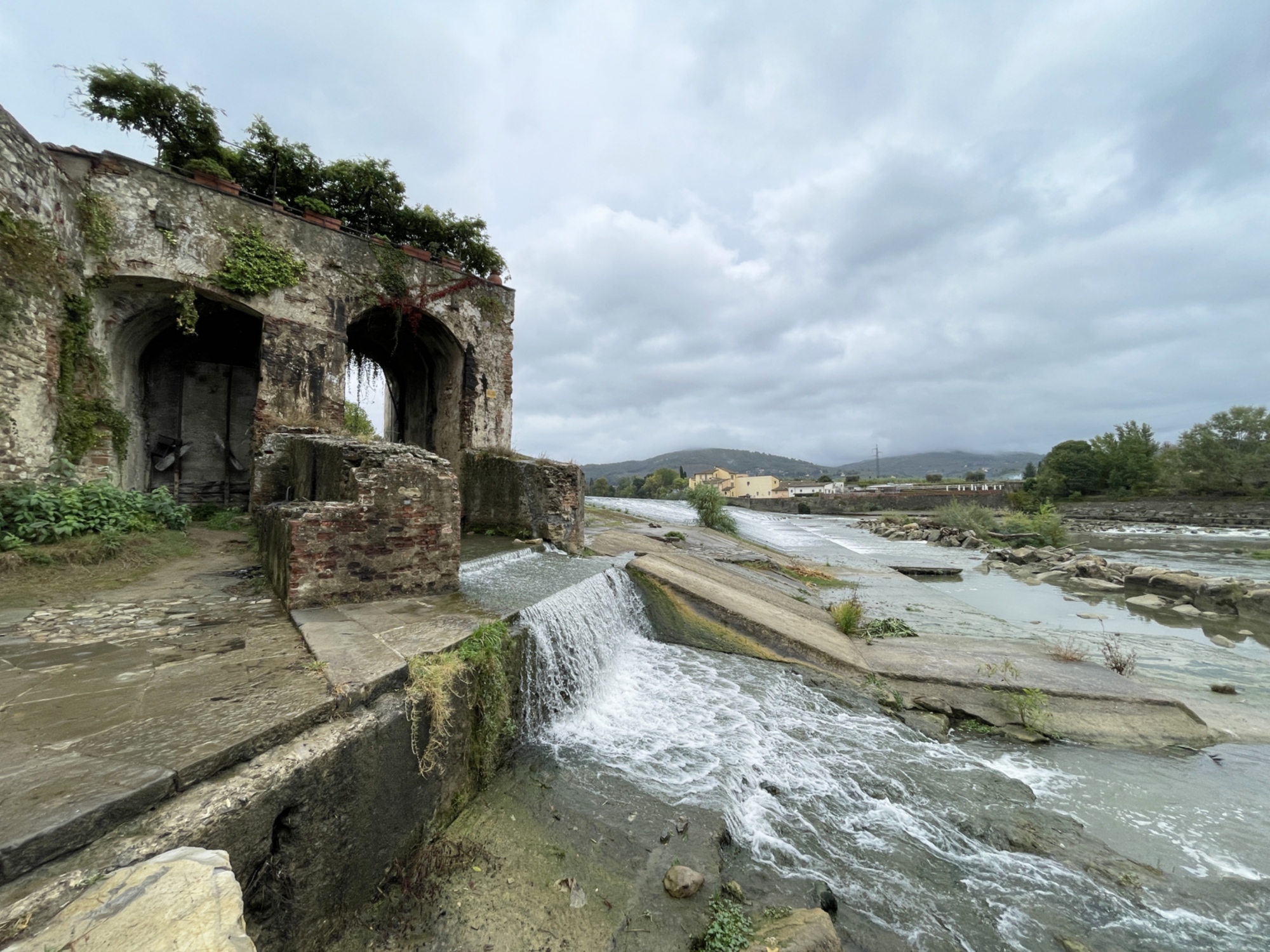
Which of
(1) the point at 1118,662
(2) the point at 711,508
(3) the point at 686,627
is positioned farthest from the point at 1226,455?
(3) the point at 686,627

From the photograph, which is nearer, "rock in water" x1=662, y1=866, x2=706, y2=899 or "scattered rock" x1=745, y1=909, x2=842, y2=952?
"scattered rock" x1=745, y1=909, x2=842, y2=952

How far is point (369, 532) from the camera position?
17.2ft

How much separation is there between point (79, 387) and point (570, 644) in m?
9.40

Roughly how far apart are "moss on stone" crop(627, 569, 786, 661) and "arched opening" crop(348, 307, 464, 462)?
7314mm

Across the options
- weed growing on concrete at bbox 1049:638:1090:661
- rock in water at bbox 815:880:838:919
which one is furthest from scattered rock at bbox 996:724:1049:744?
rock in water at bbox 815:880:838:919

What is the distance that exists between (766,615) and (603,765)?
13.0 feet

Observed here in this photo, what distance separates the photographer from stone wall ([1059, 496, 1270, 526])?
3581 centimetres

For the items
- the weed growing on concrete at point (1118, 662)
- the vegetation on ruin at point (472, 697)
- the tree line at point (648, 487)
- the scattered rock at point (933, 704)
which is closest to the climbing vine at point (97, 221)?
the vegetation on ruin at point (472, 697)

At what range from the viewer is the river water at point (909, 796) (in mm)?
3096

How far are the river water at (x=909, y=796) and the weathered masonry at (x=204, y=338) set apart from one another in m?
2.82

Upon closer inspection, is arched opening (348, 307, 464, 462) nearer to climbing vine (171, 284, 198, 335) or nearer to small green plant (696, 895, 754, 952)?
climbing vine (171, 284, 198, 335)

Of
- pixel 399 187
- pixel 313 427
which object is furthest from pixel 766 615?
pixel 399 187

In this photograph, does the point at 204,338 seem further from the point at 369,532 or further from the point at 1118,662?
the point at 1118,662

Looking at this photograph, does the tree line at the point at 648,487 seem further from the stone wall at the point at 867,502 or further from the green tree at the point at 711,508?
the green tree at the point at 711,508
